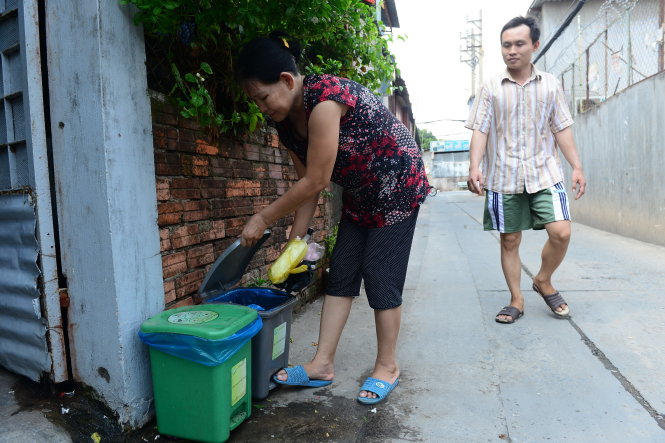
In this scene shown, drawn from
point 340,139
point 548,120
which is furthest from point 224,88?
point 548,120

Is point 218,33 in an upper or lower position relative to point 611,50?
lower

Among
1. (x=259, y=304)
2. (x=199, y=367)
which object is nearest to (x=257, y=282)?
(x=259, y=304)

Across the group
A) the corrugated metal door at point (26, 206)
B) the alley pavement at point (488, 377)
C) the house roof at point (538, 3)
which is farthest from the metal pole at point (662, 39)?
the house roof at point (538, 3)

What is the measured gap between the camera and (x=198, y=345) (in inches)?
70.5

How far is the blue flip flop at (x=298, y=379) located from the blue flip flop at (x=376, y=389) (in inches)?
10.2

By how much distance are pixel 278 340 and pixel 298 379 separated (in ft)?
0.74

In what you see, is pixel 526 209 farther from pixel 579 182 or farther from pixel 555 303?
pixel 555 303

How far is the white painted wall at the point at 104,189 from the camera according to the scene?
193cm

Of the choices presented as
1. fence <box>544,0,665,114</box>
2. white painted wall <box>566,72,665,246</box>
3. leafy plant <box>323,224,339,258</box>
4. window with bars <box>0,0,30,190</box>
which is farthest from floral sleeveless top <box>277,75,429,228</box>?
fence <box>544,0,665,114</box>

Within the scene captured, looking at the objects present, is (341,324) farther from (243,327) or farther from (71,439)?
(71,439)

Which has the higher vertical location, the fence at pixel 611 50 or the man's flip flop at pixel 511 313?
the fence at pixel 611 50

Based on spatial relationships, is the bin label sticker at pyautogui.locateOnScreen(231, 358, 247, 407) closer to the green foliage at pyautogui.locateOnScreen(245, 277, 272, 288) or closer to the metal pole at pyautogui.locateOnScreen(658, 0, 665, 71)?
the green foliage at pyautogui.locateOnScreen(245, 277, 272, 288)

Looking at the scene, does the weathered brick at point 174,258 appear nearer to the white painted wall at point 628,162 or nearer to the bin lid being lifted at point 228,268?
the bin lid being lifted at point 228,268

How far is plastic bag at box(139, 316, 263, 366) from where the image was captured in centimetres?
179
